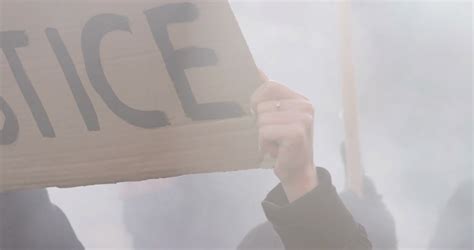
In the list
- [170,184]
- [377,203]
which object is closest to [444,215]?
[377,203]

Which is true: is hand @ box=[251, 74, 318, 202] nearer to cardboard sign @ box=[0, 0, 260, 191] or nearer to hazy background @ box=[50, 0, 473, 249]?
cardboard sign @ box=[0, 0, 260, 191]

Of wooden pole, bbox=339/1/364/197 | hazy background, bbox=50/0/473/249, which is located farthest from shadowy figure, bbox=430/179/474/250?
wooden pole, bbox=339/1/364/197

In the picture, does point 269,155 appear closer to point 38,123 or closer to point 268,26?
point 38,123

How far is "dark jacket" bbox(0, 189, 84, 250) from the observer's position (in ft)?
4.52

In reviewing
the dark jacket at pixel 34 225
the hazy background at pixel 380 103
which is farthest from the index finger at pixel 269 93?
the dark jacket at pixel 34 225

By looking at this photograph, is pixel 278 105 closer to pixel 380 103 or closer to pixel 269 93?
pixel 269 93

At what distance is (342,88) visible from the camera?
1.47m

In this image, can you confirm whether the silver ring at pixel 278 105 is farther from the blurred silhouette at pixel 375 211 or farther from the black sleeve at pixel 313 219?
the blurred silhouette at pixel 375 211

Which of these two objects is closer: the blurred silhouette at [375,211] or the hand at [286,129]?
the hand at [286,129]

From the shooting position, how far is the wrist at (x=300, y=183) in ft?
1.93

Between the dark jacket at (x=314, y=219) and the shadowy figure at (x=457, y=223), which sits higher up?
the dark jacket at (x=314, y=219)

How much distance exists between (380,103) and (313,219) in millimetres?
913

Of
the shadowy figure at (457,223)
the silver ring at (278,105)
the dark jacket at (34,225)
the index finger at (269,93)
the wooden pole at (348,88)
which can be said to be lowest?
the shadowy figure at (457,223)

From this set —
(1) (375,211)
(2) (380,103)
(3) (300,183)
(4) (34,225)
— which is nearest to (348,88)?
(2) (380,103)
